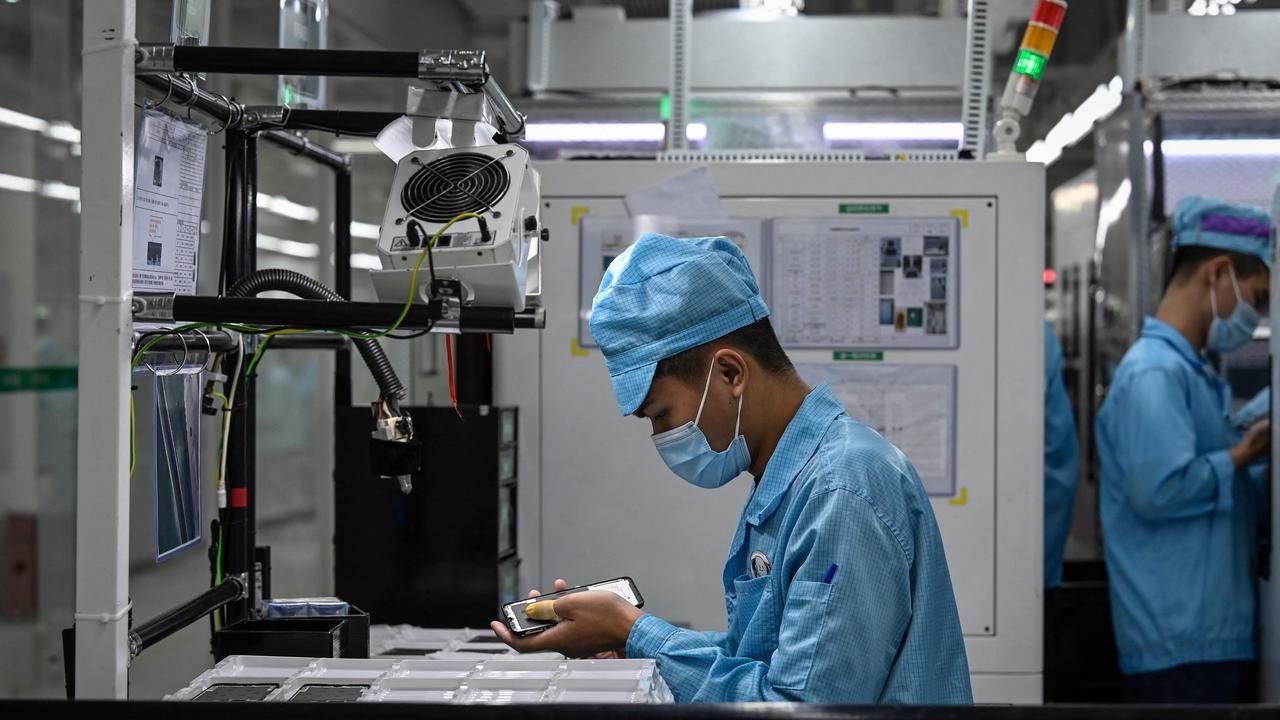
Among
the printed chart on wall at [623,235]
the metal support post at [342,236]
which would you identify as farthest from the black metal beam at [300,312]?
the printed chart on wall at [623,235]

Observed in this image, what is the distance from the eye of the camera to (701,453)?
5.39 ft

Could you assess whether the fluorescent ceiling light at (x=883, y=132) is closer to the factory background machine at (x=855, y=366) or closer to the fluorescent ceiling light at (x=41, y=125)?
the factory background machine at (x=855, y=366)

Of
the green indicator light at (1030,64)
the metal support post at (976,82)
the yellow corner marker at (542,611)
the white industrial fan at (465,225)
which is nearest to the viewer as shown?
the white industrial fan at (465,225)

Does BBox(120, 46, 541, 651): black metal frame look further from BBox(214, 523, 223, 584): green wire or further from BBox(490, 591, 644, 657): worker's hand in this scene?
BBox(490, 591, 644, 657): worker's hand

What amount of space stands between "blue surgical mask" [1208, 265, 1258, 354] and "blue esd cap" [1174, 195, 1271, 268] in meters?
0.08

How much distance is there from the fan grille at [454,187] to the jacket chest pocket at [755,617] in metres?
0.69

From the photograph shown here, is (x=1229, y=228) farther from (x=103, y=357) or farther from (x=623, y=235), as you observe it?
(x=103, y=357)

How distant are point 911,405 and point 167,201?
192 cm

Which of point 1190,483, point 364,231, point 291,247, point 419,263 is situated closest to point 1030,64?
point 1190,483

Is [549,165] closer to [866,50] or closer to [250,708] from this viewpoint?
[250,708]

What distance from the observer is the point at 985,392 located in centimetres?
286

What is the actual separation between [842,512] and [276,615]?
1145 millimetres

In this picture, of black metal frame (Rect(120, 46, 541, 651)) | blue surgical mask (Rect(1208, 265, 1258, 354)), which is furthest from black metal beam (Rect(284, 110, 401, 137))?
blue surgical mask (Rect(1208, 265, 1258, 354))

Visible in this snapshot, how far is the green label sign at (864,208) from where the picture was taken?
2867 mm
